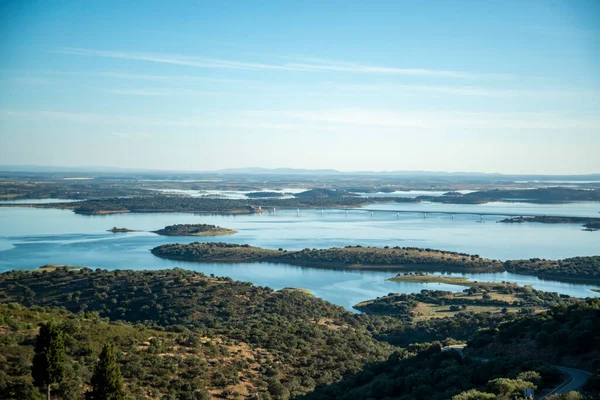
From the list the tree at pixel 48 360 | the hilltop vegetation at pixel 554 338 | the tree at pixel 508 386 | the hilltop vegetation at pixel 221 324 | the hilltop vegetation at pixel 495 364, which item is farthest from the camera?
the hilltop vegetation at pixel 221 324

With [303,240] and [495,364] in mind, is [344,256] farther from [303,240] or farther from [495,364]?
[495,364]

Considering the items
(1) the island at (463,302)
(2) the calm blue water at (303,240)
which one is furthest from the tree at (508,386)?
(2) the calm blue water at (303,240)

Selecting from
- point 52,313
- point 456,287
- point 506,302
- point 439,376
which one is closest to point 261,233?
point 456,287

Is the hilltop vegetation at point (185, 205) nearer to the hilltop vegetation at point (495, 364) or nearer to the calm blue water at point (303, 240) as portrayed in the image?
the calm blue water at point (303, 240)

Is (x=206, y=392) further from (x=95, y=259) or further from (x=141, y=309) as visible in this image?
(x=95, y=259)

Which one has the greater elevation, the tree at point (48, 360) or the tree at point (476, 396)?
the tree at point (48, 360)

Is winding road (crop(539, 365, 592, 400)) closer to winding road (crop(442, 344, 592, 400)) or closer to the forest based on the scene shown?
winding road (crop(442, 344, 592, 400))
